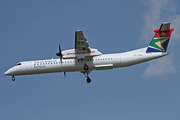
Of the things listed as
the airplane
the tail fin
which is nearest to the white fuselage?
the airplane

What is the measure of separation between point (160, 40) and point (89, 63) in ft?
27.4

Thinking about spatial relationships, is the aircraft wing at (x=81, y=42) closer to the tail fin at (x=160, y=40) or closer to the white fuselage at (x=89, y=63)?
the white fuselage at (x=89, y=63)

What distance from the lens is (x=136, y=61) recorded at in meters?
32.3

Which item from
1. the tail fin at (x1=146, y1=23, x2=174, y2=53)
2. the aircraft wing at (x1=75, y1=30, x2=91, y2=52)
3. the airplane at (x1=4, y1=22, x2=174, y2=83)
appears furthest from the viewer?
the tail fin at (x1=146, y1=23, x2=174, y2=53)

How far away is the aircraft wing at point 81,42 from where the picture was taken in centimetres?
2953

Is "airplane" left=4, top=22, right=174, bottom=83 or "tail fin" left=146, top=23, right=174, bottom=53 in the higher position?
"tail fin" left=146, top=23, right=174, bottom=53

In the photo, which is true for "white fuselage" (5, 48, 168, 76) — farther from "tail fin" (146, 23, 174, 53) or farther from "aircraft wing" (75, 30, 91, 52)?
"aircraft wing" (75, 30, 91, 52)

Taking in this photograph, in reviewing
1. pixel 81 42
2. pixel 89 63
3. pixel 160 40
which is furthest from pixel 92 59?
pixel 160 40

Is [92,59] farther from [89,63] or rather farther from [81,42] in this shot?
[81,42]

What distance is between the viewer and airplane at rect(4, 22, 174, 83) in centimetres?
3222

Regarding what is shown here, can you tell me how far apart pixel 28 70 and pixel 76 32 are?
799 centimetres

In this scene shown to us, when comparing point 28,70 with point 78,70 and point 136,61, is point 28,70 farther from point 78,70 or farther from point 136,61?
point 136,61

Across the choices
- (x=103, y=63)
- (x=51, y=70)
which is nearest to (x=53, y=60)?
(x=51, y=70)

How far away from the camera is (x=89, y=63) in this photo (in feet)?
107
